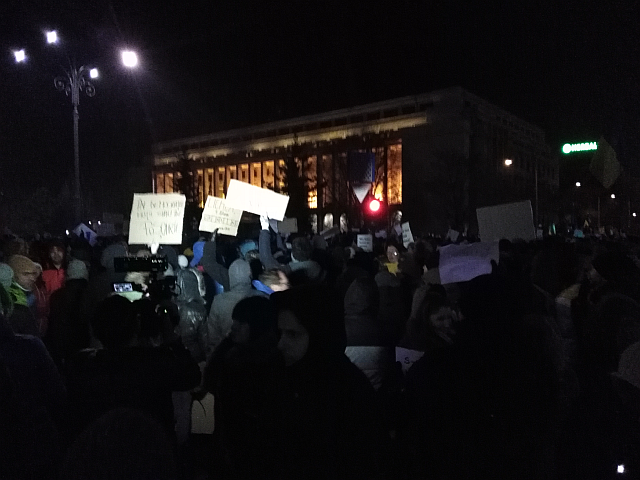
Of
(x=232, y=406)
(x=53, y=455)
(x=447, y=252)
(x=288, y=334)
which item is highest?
(x=447, y=252)

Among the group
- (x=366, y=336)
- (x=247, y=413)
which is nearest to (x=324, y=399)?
(x=247, y=413)

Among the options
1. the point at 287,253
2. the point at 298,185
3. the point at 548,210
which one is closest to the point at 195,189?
the point at 298,185

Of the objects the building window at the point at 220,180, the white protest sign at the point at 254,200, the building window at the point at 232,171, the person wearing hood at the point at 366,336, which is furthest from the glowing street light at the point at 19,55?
the building window at the point at 220,180

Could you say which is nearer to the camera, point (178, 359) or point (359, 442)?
point (359, 442)

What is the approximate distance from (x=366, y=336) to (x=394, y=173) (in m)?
60.1

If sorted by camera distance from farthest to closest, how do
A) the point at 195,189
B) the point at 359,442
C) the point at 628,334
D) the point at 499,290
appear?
the point at 195,189, the point at 628,334, the point at 499,290, the point at 359,442

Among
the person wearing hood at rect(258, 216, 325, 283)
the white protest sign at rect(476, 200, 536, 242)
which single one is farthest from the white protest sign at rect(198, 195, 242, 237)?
the white protest sign at rect(476, 200, 536, 242)

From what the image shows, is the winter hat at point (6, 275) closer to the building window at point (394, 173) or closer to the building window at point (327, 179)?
the building window at point (327, 179)

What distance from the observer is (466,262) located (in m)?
4.43

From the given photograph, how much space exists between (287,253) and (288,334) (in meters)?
5.59

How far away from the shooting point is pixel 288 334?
276 cm

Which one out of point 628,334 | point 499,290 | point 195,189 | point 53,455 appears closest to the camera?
point 53,455

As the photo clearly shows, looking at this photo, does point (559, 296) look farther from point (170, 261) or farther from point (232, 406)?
point (170, 261)

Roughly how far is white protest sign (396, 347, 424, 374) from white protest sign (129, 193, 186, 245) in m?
3.31
